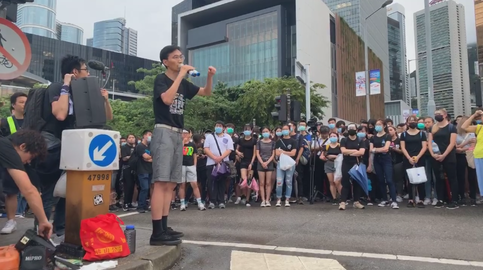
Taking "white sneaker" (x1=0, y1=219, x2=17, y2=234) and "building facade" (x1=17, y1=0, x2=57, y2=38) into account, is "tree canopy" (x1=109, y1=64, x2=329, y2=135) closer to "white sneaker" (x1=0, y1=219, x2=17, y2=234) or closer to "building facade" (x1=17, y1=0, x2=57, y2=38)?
"white sneaker" (x1=0, y1=219, x2=17, y2=234)

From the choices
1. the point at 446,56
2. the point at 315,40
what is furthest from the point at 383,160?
the point at 315,40

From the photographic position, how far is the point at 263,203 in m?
8.73

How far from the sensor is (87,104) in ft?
12.5

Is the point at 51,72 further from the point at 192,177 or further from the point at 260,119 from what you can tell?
the point at 192,177

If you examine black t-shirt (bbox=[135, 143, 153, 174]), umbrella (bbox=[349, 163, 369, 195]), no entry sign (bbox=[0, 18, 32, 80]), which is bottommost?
umbrella (bbox=[349, 163, 369, 195])

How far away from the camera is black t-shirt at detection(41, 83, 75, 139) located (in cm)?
416

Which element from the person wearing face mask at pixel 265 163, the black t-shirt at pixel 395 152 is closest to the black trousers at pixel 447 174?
the black t-shirt at pixel 395 152

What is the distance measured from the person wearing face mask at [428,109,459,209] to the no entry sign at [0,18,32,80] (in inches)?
310

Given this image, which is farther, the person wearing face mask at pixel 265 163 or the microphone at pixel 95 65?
the person wearing face mask at pixel 265 163

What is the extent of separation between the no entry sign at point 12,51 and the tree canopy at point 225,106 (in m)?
22.2

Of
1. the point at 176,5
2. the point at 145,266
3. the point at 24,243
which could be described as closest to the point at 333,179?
the point at 145,266

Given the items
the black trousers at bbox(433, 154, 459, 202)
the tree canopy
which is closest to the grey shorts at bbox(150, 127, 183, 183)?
the black trousers at bbox(433, 154, 459, 202)

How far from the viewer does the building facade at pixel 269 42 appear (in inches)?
2057

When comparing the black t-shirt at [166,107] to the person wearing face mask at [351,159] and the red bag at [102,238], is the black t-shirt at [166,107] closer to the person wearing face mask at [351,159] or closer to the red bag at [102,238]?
the red bag at [102,238]
